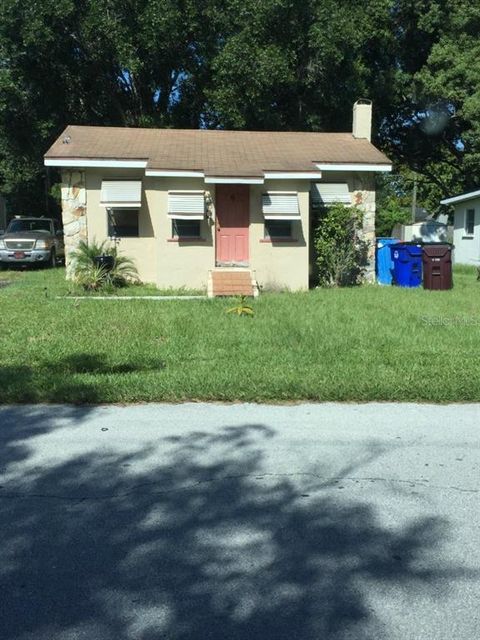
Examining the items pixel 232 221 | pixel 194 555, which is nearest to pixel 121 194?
pixel 232 221

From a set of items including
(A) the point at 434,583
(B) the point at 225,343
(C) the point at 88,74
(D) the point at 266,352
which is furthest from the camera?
(C) the point at 88,74

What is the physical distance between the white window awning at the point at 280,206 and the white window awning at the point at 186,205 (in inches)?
62.4

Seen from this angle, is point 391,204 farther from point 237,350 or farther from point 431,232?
point 237,350

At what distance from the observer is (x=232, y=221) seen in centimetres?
1664

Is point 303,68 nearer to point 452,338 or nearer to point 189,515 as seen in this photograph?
point 452,338

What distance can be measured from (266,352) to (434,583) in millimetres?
5186

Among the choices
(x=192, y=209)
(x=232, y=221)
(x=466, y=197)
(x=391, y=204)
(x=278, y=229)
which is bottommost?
(x=278, y=229)

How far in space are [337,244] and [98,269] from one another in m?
6.33

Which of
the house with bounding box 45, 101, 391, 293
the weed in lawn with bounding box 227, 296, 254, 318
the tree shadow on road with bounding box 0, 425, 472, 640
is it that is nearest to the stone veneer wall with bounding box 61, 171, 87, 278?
the house with bounding box 45, 101, 391, 293

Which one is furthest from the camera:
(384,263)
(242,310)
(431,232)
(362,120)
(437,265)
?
(431,232)

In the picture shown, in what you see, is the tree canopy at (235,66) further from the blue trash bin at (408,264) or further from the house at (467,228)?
the blue trash bin at (408,264)

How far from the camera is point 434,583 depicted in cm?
324

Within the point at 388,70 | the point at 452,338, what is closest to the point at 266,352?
the point at 452,338

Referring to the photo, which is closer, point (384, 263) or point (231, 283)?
point (231, 283)
